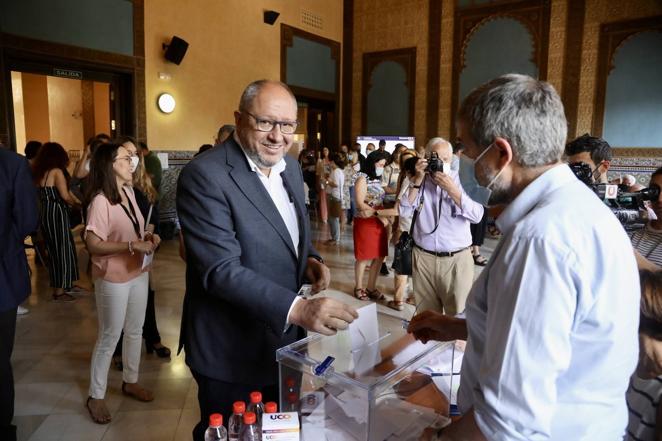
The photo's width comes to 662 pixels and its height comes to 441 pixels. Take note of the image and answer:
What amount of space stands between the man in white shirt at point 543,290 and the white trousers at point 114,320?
6.95ft

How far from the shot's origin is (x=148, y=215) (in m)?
2.90

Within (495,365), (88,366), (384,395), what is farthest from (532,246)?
(88,366)

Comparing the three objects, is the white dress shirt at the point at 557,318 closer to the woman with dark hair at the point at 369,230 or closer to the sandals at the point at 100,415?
the sandals at the point at 100,415

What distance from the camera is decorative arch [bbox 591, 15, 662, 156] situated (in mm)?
8297

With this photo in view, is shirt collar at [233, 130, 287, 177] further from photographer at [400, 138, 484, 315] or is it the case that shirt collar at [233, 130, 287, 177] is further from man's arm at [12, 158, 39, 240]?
photographer at [400, 138, 484, 315]

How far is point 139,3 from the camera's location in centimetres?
709

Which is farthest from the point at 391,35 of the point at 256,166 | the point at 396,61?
the point at 256,166

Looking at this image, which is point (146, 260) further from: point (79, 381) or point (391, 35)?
point (391, 35)

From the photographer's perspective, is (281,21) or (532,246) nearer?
(532,246)

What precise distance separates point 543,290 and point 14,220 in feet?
7.61

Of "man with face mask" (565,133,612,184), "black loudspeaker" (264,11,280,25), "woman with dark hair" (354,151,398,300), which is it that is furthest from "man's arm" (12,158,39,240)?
"black loudspeaker" (264,11,280,25)

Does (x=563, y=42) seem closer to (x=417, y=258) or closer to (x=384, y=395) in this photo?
(x=417, y=258)

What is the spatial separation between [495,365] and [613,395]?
284mm

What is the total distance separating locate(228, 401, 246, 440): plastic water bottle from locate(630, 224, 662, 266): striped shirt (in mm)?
1665
